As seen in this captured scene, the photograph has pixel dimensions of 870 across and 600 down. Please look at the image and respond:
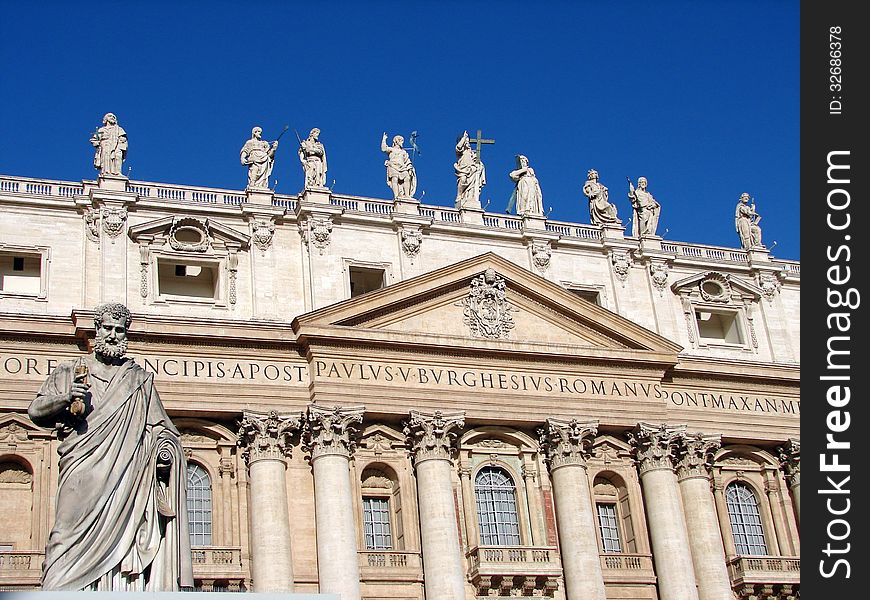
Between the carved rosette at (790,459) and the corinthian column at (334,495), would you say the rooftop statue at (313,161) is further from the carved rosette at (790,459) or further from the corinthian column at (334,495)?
the carved rosette at (790,459)

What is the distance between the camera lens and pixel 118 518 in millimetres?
9773

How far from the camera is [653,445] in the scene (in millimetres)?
34000

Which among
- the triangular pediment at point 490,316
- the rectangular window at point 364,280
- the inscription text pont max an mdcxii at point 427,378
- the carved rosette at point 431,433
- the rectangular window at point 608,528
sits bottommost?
the rectangular window at point 608,528

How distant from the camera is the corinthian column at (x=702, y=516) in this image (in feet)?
108

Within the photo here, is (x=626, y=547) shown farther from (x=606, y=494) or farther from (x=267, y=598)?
(x=267, y=598)

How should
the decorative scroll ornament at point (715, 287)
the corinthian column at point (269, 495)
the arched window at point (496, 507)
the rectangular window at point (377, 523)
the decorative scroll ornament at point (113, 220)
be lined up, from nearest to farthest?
the corinthian column at point (269, 495) < the rectangular window at point (377, 523) < the decorative scroll ornament at point (113, 220) < the arched window at point (496, 507) < the decorative scroll ornament at point (715, 287)

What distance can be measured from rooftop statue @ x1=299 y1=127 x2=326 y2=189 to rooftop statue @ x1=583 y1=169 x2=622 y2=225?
8.73 m

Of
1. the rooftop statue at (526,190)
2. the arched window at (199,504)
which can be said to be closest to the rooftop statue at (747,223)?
the rooftop statue at (526,190)

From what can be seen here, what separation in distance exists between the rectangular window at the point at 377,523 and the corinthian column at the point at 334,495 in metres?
1.21

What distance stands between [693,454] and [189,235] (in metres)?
15.2

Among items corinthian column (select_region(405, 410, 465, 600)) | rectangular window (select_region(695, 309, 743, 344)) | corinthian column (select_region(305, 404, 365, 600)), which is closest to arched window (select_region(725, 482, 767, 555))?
rectangular window (select_region(695, 309, 743, 344))

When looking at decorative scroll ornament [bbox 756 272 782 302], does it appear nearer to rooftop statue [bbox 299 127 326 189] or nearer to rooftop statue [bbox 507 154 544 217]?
rooftop statue [bbox 507 154 544 217]

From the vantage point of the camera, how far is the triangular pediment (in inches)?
1270
